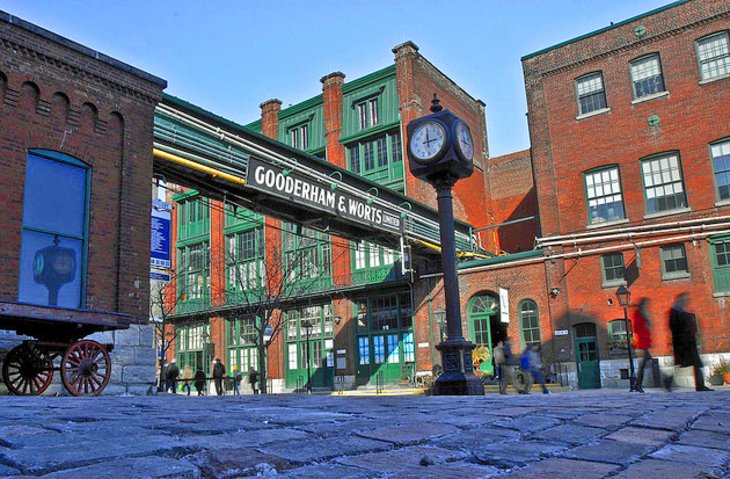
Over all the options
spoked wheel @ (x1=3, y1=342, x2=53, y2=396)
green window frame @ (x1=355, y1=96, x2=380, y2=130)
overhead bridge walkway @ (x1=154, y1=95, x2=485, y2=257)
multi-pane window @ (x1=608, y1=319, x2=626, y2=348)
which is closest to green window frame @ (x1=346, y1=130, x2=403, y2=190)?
green window frame @ (x1=355, y1=96, x2=380, y2=130)

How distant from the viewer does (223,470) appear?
93.6 inches

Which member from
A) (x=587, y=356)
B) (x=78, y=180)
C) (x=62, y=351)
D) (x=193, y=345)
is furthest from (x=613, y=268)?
(x=193, y=345)

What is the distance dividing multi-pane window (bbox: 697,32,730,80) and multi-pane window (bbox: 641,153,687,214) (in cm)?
323

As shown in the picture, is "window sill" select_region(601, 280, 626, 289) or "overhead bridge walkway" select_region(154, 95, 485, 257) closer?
"overhead bridge walkway" select_region(154, 95, 485, 257)

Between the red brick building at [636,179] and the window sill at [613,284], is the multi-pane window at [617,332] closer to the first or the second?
the red brick building at [636,179]

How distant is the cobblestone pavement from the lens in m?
2.43

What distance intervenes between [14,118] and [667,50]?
22597 mm

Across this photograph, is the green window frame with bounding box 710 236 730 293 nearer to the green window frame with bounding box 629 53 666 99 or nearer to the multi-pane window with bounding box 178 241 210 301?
the green window frame with bounding box 629 53 666 99

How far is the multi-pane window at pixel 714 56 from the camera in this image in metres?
23.2

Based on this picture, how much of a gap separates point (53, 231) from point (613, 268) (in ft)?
64.5

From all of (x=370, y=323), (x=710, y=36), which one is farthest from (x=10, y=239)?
(x=710, y=36)

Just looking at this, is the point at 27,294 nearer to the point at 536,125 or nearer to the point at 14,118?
the point at 14,118

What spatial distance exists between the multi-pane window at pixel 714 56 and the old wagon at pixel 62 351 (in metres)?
22.5

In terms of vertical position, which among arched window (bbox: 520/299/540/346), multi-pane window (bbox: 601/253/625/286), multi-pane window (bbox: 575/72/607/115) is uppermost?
multi-pane window (bbox: 575/72/607/115)
